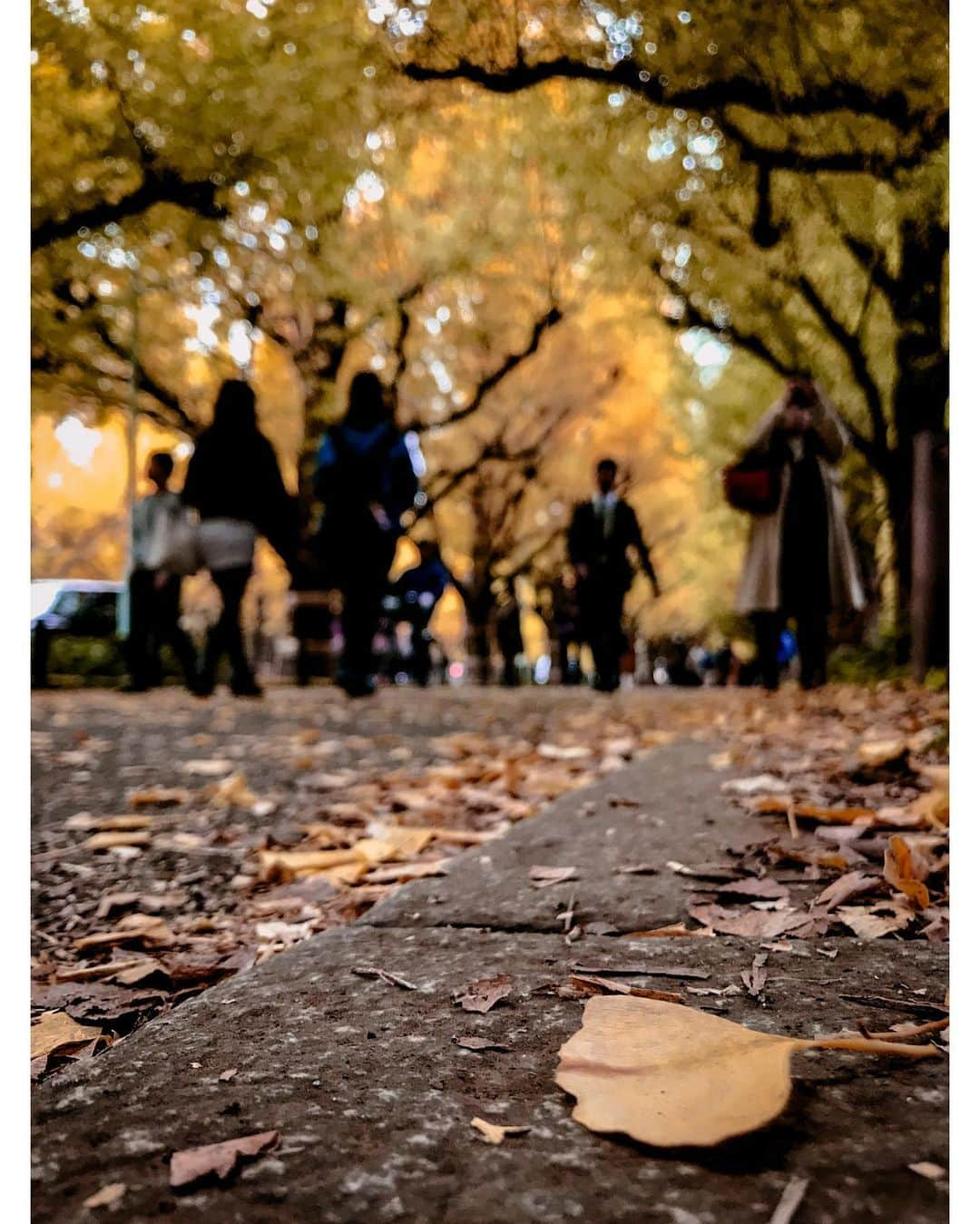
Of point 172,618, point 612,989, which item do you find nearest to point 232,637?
point 172,618

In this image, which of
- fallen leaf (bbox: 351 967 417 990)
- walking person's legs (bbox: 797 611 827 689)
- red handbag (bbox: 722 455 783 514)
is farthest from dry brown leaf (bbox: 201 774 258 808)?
walking person's legs (bbox: 797 611 827 689)

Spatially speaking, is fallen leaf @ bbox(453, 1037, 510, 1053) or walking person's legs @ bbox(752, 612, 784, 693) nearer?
fallen leaf @ bbox(453, 1037, 510, 1053)

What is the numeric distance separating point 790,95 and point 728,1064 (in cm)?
240

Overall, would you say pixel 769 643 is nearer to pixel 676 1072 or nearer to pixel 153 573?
pixel 153 573

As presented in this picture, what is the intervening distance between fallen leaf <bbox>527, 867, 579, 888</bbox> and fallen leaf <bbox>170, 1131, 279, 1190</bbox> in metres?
1.06

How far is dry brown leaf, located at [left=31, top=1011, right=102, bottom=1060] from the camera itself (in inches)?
53.1

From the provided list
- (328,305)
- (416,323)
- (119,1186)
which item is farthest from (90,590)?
(119,1186)

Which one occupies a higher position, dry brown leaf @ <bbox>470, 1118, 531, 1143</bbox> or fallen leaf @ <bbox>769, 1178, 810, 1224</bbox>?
fallen leaf @ <bbox>769, 1178, 810, 1224</bbox>

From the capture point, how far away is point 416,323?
16344mm

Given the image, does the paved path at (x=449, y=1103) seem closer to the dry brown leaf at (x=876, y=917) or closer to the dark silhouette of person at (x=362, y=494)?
the dry brown leaf at (x=876, y=917)

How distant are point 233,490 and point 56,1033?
6.01m

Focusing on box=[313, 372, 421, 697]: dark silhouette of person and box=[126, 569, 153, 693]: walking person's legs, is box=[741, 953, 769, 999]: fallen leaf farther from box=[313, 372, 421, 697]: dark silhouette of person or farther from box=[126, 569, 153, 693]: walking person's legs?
box=[126, 569, 153, 693]: walking person's legs

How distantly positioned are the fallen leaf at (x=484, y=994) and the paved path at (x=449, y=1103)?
18mm

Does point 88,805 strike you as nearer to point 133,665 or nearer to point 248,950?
point 248,950
